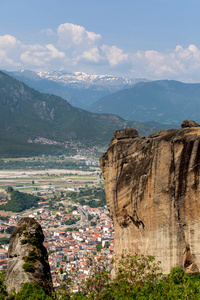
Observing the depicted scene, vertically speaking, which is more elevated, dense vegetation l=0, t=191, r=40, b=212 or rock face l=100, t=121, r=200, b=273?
rock face l=100, t=121, r=200, b=273

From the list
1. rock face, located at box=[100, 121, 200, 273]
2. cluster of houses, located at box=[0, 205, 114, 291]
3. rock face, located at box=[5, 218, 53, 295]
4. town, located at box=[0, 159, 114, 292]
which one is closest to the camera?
rock face, located at box=[100, 121, 200, 273]

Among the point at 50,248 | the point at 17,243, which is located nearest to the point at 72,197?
the point at 50,248

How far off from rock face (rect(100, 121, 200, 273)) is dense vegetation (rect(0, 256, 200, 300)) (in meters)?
0.76

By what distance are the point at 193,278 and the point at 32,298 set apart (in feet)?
24.3

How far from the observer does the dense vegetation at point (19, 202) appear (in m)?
118

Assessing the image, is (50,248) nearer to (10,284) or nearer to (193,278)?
(10,284)

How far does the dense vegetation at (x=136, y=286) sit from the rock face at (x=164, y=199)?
0.76 m

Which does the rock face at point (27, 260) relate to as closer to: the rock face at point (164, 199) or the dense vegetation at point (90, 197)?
the rock face at point (164, 199)

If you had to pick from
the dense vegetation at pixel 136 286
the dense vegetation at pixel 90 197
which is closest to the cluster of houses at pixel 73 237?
the dense vegetation at pixel 90 197

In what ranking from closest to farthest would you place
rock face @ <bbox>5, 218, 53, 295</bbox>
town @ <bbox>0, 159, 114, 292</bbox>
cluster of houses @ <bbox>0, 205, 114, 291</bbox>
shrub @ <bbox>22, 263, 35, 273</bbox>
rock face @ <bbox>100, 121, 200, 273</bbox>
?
rock face @ <bbox>100, 121, 200, 273</bbox>, rock face @ <bbox>5, 218, 53, 295</bbox>, shrub @ <bbox>22, 263, 35, 273</bbox>, cluster of houses @ <bbox>0, 205, 114, 291</bbox>, town @ <bbox>0, 159, 114, 292</bbox>

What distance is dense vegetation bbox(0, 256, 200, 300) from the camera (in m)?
18.9

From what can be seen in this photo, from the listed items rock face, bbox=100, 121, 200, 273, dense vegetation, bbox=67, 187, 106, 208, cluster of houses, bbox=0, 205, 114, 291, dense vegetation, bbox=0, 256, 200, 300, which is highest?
rock face, bbox=100, 121, 200, 273

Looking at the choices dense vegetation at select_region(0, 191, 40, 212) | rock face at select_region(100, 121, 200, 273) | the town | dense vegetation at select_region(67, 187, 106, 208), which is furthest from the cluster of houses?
rock face at select_region(100, 121, 200, 273)

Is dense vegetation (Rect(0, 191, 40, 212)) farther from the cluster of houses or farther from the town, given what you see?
the cluster of houses
